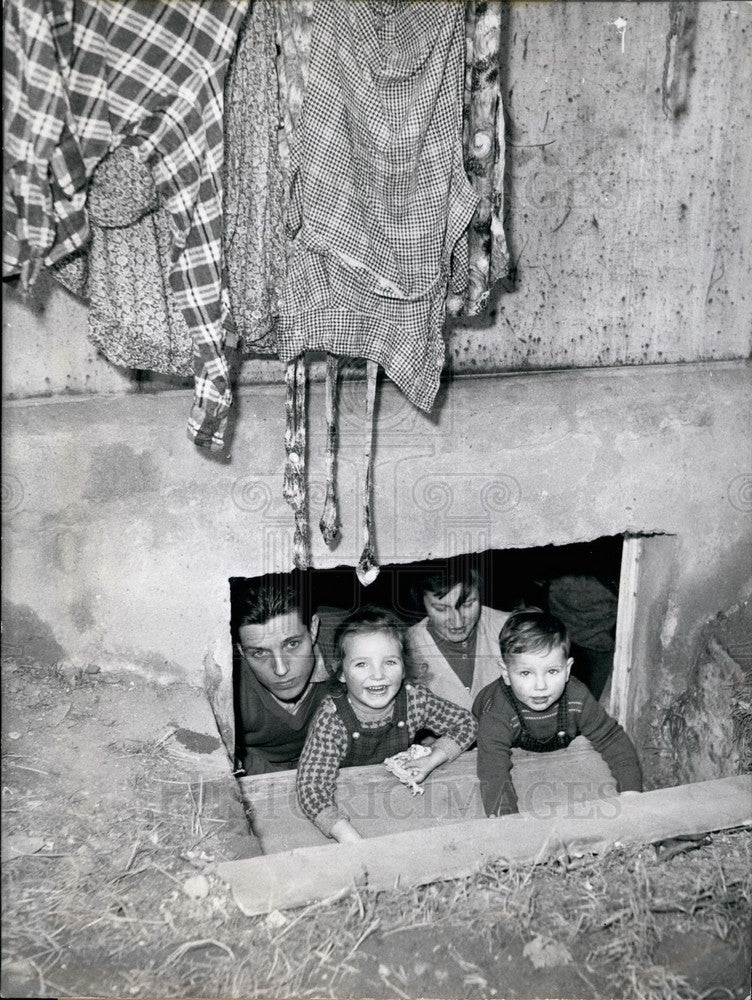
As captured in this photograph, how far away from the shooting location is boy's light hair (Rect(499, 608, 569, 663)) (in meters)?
3.74

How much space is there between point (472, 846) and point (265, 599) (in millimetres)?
1663

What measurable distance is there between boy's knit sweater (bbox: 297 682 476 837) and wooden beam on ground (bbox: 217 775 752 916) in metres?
0.61

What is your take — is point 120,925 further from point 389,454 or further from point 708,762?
point 708,762

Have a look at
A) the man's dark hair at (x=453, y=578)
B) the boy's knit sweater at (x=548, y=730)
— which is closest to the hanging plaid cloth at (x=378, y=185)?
the boy's knit sweater at (x=548, y=730)

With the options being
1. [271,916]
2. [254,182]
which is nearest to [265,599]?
[271,916]

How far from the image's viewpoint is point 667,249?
3.52 meters

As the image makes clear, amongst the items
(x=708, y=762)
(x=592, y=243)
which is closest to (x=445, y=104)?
(x=592, y=243)

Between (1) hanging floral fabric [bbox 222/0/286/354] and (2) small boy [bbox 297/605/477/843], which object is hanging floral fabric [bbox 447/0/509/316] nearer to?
(1) hanging floral fabric [bbox 222/0/286/354]

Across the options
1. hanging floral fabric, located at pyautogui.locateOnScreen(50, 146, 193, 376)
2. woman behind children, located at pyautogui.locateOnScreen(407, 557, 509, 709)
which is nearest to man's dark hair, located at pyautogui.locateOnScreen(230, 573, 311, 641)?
woman behind children, located at pyautogui.locateOnScreen(407, 557, 509, 709)

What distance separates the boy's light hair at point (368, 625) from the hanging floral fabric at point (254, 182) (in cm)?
148

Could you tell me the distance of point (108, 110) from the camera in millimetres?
2318

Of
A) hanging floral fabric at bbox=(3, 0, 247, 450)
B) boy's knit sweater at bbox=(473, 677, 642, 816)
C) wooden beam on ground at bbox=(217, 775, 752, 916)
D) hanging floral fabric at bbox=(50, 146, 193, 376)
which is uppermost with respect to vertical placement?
hanging floral fabric at bbox=(3, 0, 247, 450)

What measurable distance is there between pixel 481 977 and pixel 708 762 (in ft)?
6.56

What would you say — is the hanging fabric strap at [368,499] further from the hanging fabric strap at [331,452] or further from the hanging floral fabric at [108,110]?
the hanging floral fabric at [108,110]
